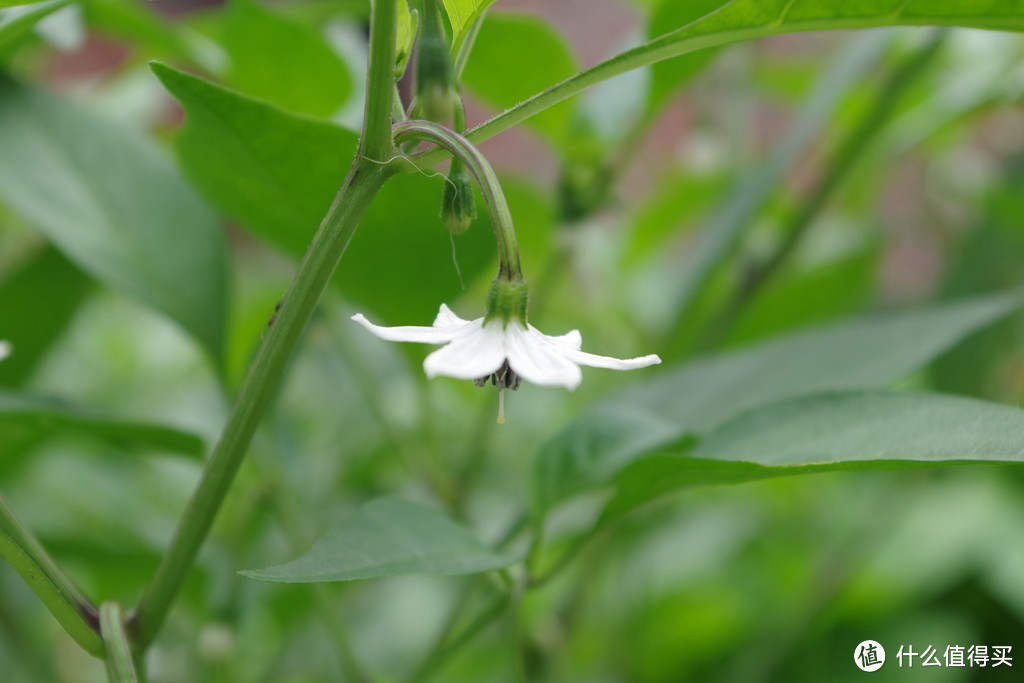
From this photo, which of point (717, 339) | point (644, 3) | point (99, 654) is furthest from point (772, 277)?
point (99, 654)

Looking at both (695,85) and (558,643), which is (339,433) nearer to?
(558,643)

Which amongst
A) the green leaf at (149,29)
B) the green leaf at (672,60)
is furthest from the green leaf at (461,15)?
the green leaf at (149,29)

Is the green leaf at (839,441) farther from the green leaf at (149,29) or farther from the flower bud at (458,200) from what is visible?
the green leaf at (149,29)

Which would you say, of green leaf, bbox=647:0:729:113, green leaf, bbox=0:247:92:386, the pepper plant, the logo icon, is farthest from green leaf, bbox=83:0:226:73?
the logo icon

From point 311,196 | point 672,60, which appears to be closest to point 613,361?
point 311,196

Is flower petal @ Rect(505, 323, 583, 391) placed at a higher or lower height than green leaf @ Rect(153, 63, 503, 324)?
lower

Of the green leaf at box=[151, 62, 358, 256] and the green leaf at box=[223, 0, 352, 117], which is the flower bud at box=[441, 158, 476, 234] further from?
the green leaf at box=[223, 0, 352, 117]

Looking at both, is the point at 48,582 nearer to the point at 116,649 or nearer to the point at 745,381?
the point at 116,649
